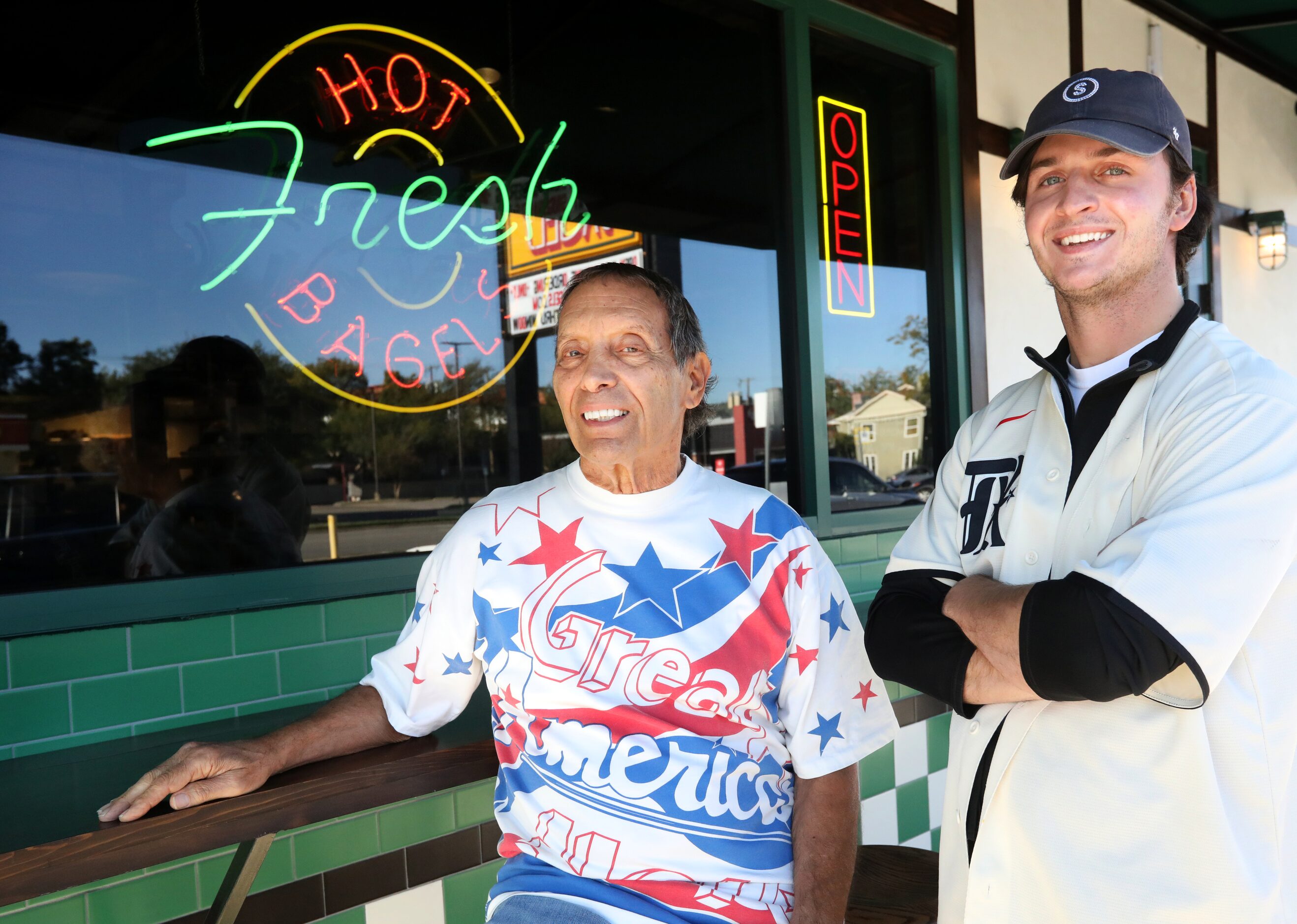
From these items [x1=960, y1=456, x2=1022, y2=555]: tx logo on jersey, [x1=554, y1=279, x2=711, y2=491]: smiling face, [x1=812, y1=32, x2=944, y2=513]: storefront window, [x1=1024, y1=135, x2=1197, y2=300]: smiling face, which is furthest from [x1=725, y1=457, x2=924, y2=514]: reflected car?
[x1=1024, y1=135, x2=1197, y2=300]: smiling face

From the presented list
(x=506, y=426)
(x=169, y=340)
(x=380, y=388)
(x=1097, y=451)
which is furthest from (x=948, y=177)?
(x=169, y=340)

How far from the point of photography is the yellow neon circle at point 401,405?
2412 millimetres

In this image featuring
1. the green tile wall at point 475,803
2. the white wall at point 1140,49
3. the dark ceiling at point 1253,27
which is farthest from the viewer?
the dark ceiling at point 1253,27

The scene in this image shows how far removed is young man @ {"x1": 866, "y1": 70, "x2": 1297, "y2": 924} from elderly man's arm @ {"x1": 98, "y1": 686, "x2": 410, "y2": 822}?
2.83 feet

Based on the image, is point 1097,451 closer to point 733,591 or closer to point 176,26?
point 733,591

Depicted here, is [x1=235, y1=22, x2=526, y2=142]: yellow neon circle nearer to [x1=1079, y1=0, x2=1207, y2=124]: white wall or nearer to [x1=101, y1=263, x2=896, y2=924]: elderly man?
[x1=101, y1=263, x2=896, y2=924]: elderly man

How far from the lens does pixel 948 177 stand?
3562 millimetres

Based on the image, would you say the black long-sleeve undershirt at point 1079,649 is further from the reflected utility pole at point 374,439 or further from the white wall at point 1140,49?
the white wall at point 1140,49

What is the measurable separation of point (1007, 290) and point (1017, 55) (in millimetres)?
981

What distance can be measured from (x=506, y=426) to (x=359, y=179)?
0.82 m

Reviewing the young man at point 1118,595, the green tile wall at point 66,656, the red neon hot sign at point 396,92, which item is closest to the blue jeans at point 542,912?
the young man at point 1118,595

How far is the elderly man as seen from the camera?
1451 millimetres

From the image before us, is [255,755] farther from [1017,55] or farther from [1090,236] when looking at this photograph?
[1017,55]

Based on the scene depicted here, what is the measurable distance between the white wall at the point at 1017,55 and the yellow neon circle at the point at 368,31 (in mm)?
1930
